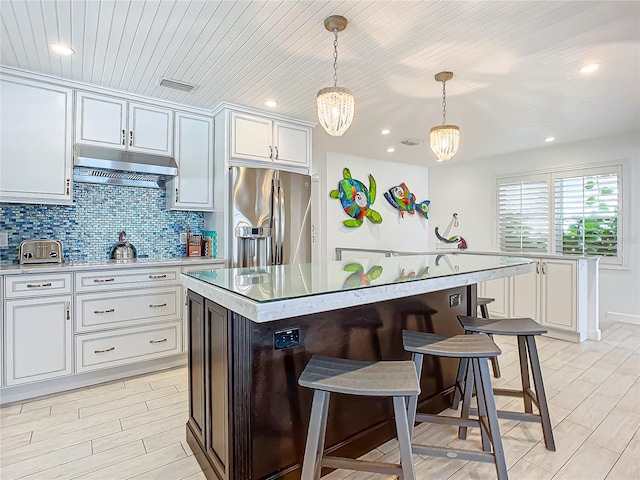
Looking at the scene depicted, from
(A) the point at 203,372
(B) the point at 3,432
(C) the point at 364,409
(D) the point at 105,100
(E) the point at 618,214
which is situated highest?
(D) the point at 105,100

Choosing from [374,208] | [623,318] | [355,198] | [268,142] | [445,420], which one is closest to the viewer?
[445,420]

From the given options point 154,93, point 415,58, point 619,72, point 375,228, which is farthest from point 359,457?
point 375,228

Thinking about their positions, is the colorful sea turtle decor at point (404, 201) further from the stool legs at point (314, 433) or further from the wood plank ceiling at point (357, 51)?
the stool legs at point (314, 433)

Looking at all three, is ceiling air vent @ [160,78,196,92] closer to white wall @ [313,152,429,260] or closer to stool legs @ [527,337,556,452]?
white wall @ [313,152,429,260]

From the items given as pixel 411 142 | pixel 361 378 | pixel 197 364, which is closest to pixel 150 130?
pixel 197 364

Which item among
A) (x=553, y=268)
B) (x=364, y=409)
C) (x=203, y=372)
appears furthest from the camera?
(x=553, y=268)

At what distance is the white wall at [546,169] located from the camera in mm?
4754

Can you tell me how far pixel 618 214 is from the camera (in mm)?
4859

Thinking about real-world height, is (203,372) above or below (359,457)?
above

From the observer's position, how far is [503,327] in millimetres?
2031

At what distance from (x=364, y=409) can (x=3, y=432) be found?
7.27 ft

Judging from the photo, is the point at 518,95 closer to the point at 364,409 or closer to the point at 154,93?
the point at 364,409

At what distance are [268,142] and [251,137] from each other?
20 centimetres

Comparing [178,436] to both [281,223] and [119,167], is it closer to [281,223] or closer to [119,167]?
[281,223]
